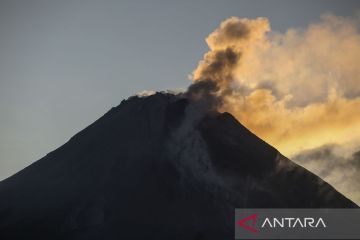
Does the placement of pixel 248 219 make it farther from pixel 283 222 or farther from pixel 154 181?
pixel 154 181

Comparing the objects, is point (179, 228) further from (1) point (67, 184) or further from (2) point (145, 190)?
(1) point (67, 184)

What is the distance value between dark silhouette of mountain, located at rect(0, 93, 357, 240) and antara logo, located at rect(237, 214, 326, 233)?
3548 mm

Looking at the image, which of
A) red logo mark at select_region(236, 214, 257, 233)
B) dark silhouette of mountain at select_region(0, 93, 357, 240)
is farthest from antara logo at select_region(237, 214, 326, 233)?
dark silhouette of mountain at select_region(0, 93, 357, 240)

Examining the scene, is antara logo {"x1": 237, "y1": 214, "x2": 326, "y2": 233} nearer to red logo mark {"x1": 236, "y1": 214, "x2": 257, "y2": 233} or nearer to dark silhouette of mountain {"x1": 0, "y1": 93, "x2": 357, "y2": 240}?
red logo mark {"x1": 236, "y1": 214, "x2": 257, "y2": 233}

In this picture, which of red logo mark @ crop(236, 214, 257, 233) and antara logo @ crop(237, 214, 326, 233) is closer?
red logo mark @ crop(236, 214, 257, 233)

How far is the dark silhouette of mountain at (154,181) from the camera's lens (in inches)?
5827

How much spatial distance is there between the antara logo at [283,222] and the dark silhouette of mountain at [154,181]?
3.55m

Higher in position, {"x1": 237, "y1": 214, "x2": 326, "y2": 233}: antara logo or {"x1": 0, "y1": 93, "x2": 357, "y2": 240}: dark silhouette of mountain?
{"x1": 0, "y1": 93, "x2": 357, "y2": 240}: dark silhouette of mountain

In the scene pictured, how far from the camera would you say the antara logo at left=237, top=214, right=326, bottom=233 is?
150425 mm

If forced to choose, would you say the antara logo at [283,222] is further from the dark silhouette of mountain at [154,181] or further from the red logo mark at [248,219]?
the dark silhouette of mountain at [154,181]

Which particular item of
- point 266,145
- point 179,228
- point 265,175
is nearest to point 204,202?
point 179,228

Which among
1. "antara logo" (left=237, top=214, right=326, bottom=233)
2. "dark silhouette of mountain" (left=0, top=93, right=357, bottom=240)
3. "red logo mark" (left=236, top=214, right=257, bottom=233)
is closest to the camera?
"dark silhouette of mountain" (left=0, top=93, right=357, bottom=240)

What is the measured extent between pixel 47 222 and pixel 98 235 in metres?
14.3

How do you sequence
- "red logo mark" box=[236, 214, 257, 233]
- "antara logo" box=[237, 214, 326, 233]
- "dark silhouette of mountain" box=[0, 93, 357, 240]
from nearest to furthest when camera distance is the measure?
"dark silhouette of mountain" box=[0, 93, 357, 240]
"red logo mark" box=[236, 214, 257, 233]
"antara logo" box=[237, 214, 326, 233]
